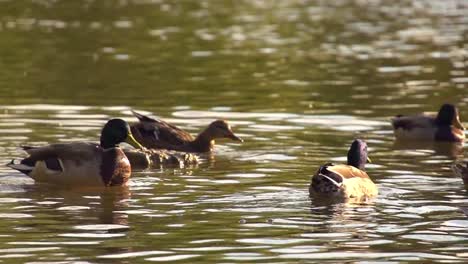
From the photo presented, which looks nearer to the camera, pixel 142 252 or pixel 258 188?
pixel 142 252

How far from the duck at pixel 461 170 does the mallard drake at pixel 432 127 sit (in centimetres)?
449

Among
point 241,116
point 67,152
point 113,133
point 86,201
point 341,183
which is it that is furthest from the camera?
point 241,116

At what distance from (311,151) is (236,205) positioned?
5.19 metres

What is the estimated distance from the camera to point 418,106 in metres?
29.3

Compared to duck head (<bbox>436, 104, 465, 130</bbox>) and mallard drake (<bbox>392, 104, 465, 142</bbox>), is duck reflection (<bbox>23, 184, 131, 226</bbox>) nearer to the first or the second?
mallard drake (<bbox>392, 104, 465, 142</bbox>)

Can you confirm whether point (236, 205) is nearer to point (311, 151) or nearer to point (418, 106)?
point (311, 151)

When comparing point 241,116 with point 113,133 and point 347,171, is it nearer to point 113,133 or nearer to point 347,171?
point 113,133

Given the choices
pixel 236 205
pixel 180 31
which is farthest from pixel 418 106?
pixel 180 31

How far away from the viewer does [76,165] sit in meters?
19.9

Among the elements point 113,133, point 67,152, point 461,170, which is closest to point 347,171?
point 461,170

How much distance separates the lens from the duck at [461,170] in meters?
20.2

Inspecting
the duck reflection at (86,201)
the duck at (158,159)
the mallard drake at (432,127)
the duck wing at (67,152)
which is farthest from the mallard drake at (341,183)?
the mallard drake at (432,127)

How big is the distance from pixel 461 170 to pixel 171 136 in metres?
5.67

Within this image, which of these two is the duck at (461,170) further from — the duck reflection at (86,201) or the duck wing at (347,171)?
the duck reflection at (86,201)
